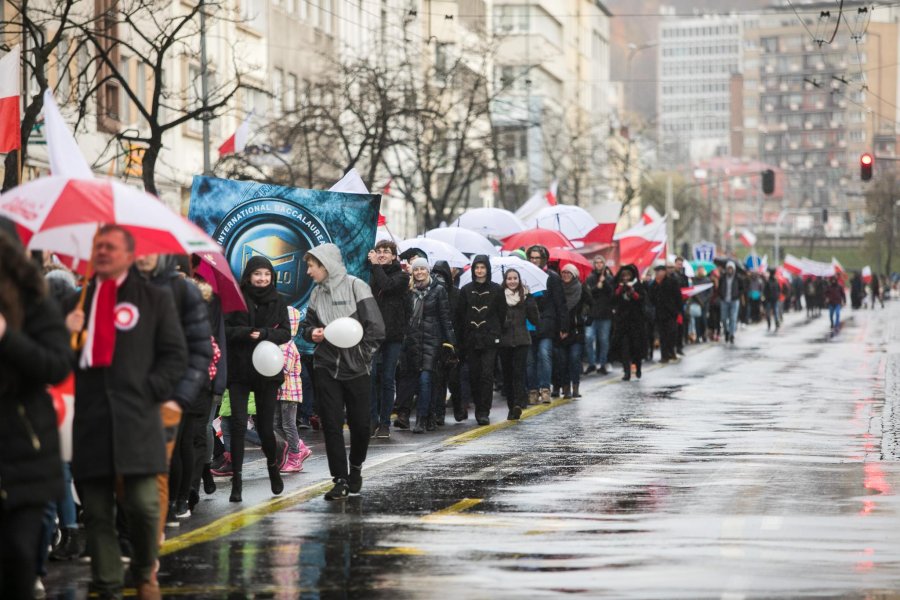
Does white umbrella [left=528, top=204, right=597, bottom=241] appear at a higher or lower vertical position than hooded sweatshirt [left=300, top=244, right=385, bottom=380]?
higher

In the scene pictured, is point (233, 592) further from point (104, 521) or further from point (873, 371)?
point (873, 371)

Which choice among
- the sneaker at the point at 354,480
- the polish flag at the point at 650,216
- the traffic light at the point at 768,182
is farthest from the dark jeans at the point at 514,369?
the traffic light at the point at 768,182

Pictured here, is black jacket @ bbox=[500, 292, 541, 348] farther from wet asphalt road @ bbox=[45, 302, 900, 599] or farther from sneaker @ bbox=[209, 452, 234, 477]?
sneaker @ bbox=[209, 452, 234, 477]

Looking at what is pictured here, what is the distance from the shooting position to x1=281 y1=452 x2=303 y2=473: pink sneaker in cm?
1495

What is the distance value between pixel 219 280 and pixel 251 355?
734 mm

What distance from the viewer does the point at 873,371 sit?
3164cm

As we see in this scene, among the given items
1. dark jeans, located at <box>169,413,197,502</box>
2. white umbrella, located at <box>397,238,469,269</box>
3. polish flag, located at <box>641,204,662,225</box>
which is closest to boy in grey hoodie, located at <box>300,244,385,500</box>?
dark jeans, located at <box>169,413,197,502</box>

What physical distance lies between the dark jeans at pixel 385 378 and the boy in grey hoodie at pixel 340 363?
508 cm

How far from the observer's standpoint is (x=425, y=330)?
19.4 metres

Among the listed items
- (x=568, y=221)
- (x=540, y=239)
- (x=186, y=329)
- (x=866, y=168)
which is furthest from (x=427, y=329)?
(x=866, y=168)

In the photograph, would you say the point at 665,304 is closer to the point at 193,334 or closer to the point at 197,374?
the point at 193,334

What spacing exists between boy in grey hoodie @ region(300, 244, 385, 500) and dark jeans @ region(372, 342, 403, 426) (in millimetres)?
5079

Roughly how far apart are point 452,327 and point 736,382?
909 cm

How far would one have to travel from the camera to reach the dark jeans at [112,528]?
8578mm
